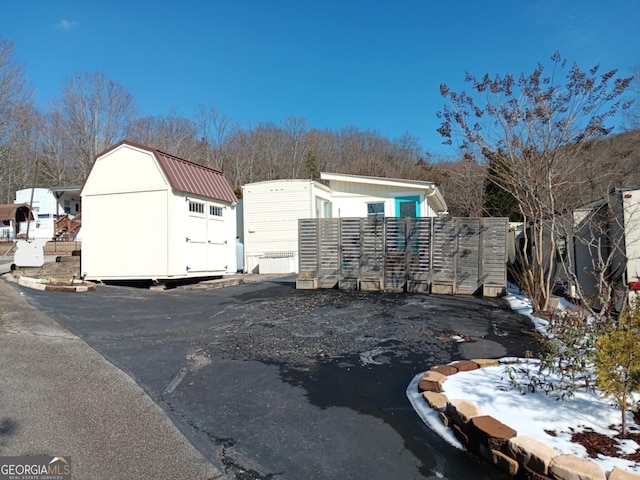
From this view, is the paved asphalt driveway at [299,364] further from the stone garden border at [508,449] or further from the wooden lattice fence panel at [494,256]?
the wooden lattice fence panel at [494,256]

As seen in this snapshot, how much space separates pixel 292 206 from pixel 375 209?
3.20 metres

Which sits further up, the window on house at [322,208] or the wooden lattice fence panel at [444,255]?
the window on house at [322,208]

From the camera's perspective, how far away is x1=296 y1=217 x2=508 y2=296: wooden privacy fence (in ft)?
31.6

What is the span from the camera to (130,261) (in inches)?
451

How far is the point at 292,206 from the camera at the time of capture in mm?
15508

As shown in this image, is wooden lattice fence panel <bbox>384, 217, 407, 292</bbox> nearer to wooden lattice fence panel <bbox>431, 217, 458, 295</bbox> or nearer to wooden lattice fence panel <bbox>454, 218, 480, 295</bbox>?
wooden lattice fence panel <bbox>431, 217, 458, 295</bbox>

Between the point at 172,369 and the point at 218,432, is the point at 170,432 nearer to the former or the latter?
the point at 218,432

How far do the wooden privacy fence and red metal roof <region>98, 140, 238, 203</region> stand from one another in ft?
11.4

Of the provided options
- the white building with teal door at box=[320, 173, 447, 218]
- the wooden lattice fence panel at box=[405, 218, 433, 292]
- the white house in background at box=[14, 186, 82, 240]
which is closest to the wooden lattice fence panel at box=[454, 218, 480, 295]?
the wooden lattice fence panel at box=[405, 218, 433, 292]

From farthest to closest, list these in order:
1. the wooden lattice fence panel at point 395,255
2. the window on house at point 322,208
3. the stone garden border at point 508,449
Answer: the window on house at point 322,208 → the wooden lattice fence panel at point 395,255 → the stone garden border at point 508,449

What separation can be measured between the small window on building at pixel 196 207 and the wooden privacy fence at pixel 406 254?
3.29 meters

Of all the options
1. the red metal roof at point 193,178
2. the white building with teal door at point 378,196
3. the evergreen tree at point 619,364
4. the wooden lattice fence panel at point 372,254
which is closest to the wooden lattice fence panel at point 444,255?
the wooden lattice fence panel at point 372,254

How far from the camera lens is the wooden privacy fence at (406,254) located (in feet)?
31.6

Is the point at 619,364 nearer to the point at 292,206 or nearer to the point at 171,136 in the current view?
the point at 292,206
